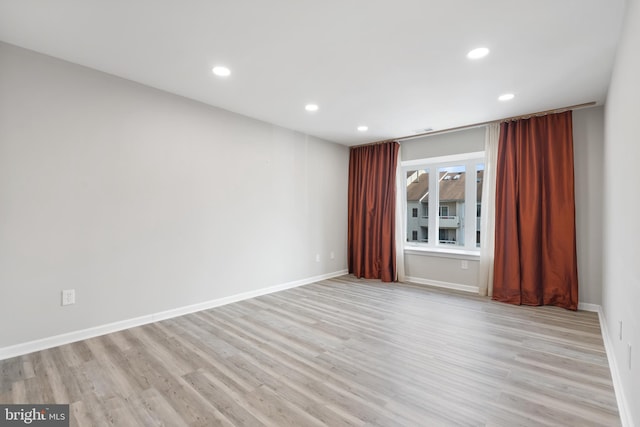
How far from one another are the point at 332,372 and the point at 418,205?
385 centimetres

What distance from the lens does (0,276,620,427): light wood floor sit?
1.74 meters

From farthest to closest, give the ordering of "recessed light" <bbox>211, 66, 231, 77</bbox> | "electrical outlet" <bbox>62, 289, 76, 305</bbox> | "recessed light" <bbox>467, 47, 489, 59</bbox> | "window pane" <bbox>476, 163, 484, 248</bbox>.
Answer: "window pane" <bbox>476, 163, 484, 248</bbox> → "recessed light" <bbox>211, 66, 231, 77</bbox> → "electrical outlet" <bbox>62, 289, 76, 305</bbox> → "recessed light" <bbox>467, 47, 489, 59</bbox>

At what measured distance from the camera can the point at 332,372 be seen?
2199mm

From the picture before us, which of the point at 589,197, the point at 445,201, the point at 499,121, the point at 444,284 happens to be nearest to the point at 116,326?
the point at 444,284

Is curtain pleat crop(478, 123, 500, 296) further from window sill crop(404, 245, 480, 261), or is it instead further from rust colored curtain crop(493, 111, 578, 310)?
window sill crop(404, 245, 480, 261)

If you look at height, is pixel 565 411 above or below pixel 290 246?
below

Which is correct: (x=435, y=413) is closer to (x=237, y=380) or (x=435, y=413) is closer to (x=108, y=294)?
(x=237, y=380)

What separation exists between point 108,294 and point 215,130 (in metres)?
2.10

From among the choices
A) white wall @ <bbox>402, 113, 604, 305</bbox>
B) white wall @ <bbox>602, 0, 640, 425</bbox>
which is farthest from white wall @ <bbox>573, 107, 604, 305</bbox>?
white wall @ <bbox>602, 0, 640, 425</bbox>

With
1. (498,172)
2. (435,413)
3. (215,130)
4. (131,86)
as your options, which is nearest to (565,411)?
(435,413)

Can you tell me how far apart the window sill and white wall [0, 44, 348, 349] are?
7.10 ft

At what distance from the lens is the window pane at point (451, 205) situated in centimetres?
488

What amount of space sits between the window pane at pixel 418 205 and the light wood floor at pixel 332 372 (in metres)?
2.09

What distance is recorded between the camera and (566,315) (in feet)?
11.2
